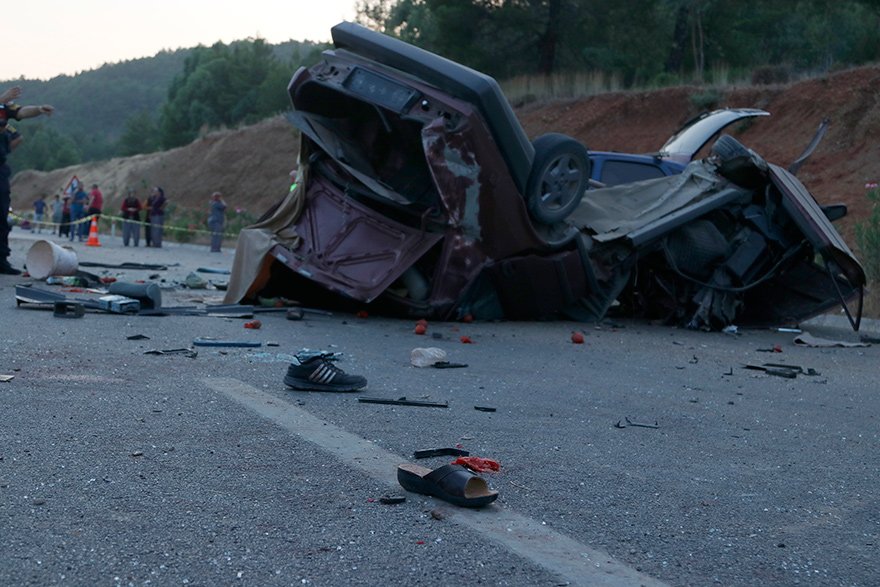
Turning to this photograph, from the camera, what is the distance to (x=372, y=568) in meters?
3.49

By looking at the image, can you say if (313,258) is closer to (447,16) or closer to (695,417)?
(695,417)

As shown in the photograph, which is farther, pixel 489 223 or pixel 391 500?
pixel 489 223

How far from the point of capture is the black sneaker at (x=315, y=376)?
6.64 m

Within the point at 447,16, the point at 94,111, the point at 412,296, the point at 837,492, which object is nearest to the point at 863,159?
the point at 447,16

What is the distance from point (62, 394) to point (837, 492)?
3976mm

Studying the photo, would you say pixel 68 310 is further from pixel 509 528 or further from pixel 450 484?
pixel 509 528

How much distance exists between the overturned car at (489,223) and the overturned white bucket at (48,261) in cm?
326

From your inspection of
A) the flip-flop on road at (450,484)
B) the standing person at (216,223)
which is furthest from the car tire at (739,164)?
the standing person at (216,223)

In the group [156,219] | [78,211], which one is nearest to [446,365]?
[156,219]

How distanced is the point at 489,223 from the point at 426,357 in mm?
2757

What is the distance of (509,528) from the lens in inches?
157

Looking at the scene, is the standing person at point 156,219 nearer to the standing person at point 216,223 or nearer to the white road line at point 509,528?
the standing person at point 216,223

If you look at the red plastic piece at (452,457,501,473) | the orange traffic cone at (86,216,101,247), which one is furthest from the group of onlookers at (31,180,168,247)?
the red plastic piece at (452,457,501,473)

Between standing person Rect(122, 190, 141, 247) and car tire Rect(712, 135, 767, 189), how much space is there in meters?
20.9
